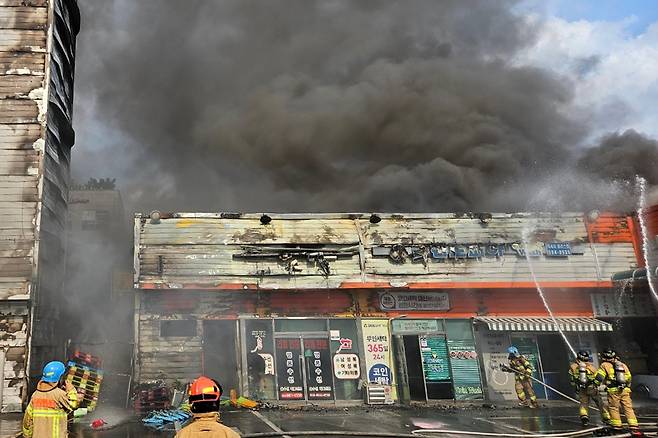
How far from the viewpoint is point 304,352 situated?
50.4ft

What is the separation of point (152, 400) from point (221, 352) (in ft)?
8.49

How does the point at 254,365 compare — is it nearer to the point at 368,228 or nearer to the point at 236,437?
the point at 368,228

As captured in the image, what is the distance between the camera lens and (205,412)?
2.80 m

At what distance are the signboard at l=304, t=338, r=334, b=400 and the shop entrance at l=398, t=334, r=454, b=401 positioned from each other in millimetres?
2357

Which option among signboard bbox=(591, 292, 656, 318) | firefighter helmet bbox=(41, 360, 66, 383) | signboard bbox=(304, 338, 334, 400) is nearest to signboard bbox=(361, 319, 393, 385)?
signboard bbox=(304, 338, 334, 400)

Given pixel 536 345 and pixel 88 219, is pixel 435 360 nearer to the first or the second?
pixel 536 345

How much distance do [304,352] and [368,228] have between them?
14.6ft

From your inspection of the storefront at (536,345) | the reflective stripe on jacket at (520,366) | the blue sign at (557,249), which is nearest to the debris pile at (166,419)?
the reflective stripe on jacket at (520,366)

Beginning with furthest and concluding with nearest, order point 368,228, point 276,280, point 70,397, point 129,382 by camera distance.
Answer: point 368,228, point 276,280, point 129,382, point 70,397

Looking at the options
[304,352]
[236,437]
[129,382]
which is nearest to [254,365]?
[304,352]

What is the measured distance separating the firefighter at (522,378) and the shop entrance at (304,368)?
524 cm

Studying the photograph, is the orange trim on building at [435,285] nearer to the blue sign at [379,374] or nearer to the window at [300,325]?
the window at [300,325]

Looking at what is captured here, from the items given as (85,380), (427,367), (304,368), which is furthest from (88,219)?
(427,367)

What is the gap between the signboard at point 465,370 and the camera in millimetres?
15531
